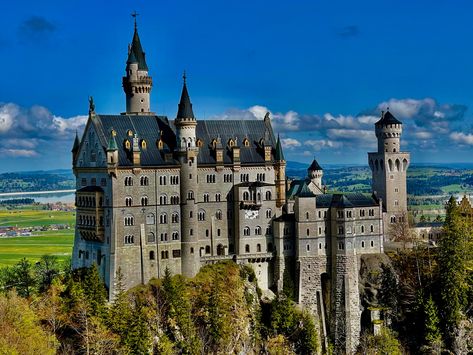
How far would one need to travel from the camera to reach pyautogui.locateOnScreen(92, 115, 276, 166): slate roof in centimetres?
10679

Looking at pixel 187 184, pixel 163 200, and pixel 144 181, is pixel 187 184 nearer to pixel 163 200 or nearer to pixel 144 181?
pixel 163 200

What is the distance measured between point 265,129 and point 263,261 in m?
20.2

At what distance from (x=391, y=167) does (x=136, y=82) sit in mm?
45368

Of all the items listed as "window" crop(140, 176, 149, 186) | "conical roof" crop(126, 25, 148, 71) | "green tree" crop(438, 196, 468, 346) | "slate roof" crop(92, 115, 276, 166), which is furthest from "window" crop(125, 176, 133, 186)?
"green tree" crop(438, 196, 468, 346)

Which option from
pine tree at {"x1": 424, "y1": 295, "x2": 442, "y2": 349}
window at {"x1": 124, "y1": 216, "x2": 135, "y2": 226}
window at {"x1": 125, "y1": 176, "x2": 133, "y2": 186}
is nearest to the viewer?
window at {"x1": 124, "y1": 216, "x2": 135, "y2": 226}

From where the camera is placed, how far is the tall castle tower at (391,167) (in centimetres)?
13175

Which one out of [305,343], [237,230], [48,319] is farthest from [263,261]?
[48,319]

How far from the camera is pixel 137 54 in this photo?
388ft

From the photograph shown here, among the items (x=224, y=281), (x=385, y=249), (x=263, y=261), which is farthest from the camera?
(x=385, y=249)

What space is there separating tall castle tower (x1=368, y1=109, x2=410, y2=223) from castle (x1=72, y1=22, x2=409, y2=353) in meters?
10.3

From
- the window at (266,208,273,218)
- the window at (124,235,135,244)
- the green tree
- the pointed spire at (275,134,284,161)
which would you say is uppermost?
the pointed spire at (275,134,284,161)

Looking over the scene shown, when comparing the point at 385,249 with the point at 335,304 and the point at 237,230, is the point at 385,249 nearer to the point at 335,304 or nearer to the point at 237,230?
the point at 335,304

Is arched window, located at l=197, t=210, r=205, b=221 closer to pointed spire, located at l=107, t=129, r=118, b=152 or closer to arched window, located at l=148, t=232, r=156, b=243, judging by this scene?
arched window, located at l=148, t=232, r=156, b=243

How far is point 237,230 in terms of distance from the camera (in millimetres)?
114875
